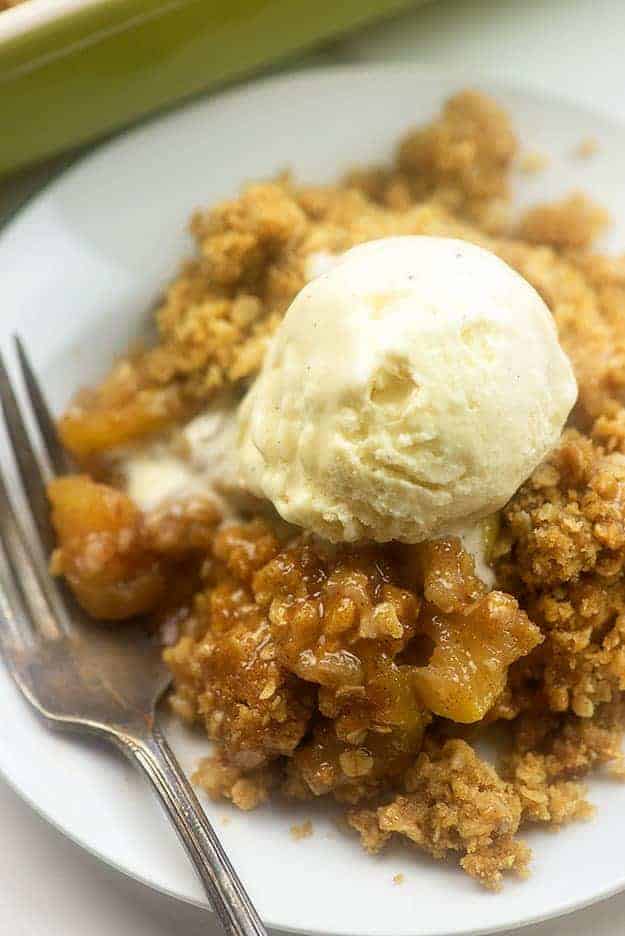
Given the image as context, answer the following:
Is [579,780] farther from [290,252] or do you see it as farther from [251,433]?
[290,252]

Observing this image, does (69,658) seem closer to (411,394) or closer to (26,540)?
(26,540)

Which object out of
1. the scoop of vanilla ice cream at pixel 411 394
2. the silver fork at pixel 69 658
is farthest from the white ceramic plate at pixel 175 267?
the scoop of vanilla ice cream at pixel 411 394

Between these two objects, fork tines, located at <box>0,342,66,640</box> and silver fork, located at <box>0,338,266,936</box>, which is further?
fork tines, located at <box>0,342,66,640</box>

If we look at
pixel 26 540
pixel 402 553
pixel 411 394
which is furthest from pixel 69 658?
pixel 411 394

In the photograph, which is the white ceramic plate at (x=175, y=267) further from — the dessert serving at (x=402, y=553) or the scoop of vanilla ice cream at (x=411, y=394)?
the scoop of vanilla ice cream at (x=411, y=394)

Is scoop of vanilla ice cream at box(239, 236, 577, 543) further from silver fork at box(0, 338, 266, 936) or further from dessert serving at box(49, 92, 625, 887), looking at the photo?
silver fork at box(0, 338, 266, 936)

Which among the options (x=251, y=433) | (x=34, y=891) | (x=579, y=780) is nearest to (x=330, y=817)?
(x=579, y=780)

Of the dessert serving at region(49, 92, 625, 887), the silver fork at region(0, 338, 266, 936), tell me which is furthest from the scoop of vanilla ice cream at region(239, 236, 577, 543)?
the silver fork at region(0, 338, 266, 936)
